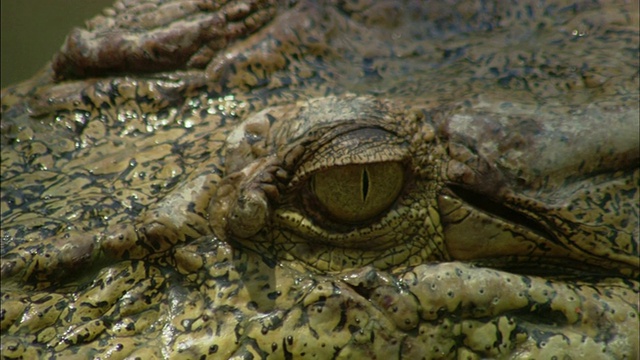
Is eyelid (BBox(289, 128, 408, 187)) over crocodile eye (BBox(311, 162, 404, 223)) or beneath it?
over

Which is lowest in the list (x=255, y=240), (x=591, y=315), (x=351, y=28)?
(x=591, y=315)

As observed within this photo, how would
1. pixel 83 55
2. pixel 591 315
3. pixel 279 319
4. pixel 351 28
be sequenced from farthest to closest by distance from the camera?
pixel 351 28, pixel 83 55, pixel 591 315, pixel 279 319

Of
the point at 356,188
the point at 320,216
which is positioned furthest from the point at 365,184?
the point at 320,216

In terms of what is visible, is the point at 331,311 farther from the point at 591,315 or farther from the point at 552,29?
the point at 552,29

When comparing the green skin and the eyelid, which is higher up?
the eyelid

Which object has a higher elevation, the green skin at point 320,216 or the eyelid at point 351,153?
the eyelid at point 351,153

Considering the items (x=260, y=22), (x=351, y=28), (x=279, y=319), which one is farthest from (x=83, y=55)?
(x=279, y=319)

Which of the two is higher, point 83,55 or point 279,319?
point 83,55
